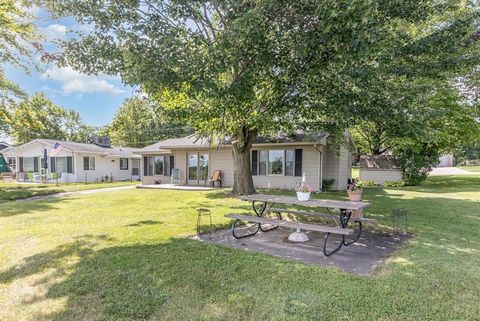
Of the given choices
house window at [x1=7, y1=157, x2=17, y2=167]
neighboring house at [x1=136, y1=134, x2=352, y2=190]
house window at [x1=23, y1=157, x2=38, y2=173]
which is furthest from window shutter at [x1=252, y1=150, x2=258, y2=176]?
house window at [x1=7, y1=157, x2=17, y2=167]

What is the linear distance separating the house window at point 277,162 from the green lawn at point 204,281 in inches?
367

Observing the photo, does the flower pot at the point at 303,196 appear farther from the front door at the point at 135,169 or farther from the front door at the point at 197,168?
the front door at the point at 135,169

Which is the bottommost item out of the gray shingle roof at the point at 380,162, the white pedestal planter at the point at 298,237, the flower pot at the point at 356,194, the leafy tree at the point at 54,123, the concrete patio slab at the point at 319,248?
the concrete patio slab at the point at 319,248

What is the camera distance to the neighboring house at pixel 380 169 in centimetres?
2070

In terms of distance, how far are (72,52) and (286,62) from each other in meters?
5.18

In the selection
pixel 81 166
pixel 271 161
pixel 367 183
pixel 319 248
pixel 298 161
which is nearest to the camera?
pixel 319 248

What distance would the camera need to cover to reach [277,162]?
16547mm

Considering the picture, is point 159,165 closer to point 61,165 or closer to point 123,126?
point 61,165

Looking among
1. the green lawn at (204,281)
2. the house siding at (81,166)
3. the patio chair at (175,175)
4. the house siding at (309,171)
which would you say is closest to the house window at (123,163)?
the house siding at (81,166)

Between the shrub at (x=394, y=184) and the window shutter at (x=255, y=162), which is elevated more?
the window shutter at (x=255, y=162)

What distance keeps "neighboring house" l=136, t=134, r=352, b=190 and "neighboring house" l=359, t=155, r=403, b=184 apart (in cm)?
346

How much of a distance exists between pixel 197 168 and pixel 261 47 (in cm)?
1296

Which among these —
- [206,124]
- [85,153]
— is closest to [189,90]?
[206,124]

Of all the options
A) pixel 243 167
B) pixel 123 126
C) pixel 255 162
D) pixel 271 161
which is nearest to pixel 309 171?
pixel 271 161
